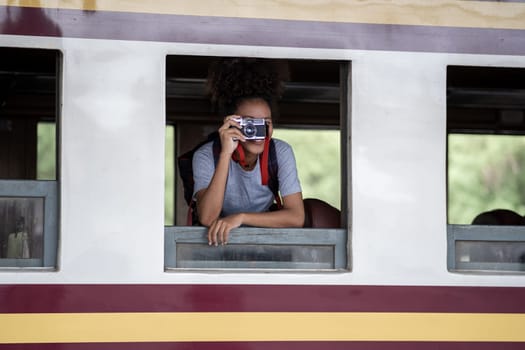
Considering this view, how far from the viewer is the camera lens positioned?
3.36m

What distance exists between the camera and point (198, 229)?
11.0ft

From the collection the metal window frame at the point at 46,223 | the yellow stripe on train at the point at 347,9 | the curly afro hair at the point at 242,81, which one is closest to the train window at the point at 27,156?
the metal window frame at the point at 46,223

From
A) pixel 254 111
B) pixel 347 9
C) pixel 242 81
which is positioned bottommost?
pixel 254 111

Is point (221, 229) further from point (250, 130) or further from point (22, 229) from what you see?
point (22, 229)

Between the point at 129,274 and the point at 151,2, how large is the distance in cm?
99

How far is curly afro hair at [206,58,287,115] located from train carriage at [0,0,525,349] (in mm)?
293

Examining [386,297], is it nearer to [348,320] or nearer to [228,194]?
[348,320]

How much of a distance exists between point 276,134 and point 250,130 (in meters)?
2.91

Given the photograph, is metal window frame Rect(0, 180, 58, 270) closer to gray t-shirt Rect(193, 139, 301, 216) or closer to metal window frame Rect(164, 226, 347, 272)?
metal window frame Rect(164, 226, 347, 272)

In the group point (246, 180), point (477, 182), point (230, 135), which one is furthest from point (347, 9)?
point (477, 182)

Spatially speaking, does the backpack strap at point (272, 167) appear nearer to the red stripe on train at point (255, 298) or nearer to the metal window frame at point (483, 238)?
the red stripe on train at point (255, 298)

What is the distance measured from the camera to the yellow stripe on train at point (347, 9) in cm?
333

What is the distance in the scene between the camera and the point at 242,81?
3.68 metres

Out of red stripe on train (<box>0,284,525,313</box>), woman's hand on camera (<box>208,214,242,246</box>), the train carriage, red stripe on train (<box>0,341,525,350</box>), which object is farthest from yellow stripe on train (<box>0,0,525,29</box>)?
red stripe on train (<box>0,341,525,350</box>)
